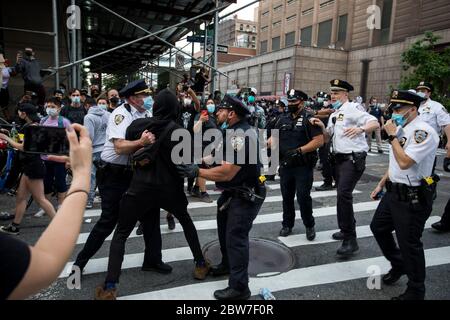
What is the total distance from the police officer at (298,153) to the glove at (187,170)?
194 centimetres

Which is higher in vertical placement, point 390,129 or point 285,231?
point 390,129

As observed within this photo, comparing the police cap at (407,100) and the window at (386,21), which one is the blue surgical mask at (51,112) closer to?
the police cap at (407,100)

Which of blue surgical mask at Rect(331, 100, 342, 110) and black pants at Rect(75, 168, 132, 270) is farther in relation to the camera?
blue surgical mask at Rect(331, 100, 342, 110)

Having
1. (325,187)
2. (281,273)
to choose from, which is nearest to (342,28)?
(325,187)

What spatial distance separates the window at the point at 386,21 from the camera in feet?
113

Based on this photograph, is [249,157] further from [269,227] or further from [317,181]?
[317,181]

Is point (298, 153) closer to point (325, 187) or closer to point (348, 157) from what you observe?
point (348, 157)

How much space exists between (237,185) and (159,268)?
1.46 m

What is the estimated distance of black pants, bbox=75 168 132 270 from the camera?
3725mm

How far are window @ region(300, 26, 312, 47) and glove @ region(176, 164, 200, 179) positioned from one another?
49995 millimetres

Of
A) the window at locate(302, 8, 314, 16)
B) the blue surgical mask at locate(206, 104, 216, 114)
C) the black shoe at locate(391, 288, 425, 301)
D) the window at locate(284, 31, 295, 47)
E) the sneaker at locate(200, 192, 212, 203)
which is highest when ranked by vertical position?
the window at locate(302, 8, 314, 16)

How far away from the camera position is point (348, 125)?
4816 millimetres

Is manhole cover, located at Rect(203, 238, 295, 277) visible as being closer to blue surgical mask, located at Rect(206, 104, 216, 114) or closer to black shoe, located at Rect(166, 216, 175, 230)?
black shoe, located at Rect(166, 216, 175, 230)

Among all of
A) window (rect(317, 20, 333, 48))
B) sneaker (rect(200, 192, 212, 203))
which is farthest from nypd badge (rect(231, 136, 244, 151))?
window (rect(317, 20, 333, 48))
